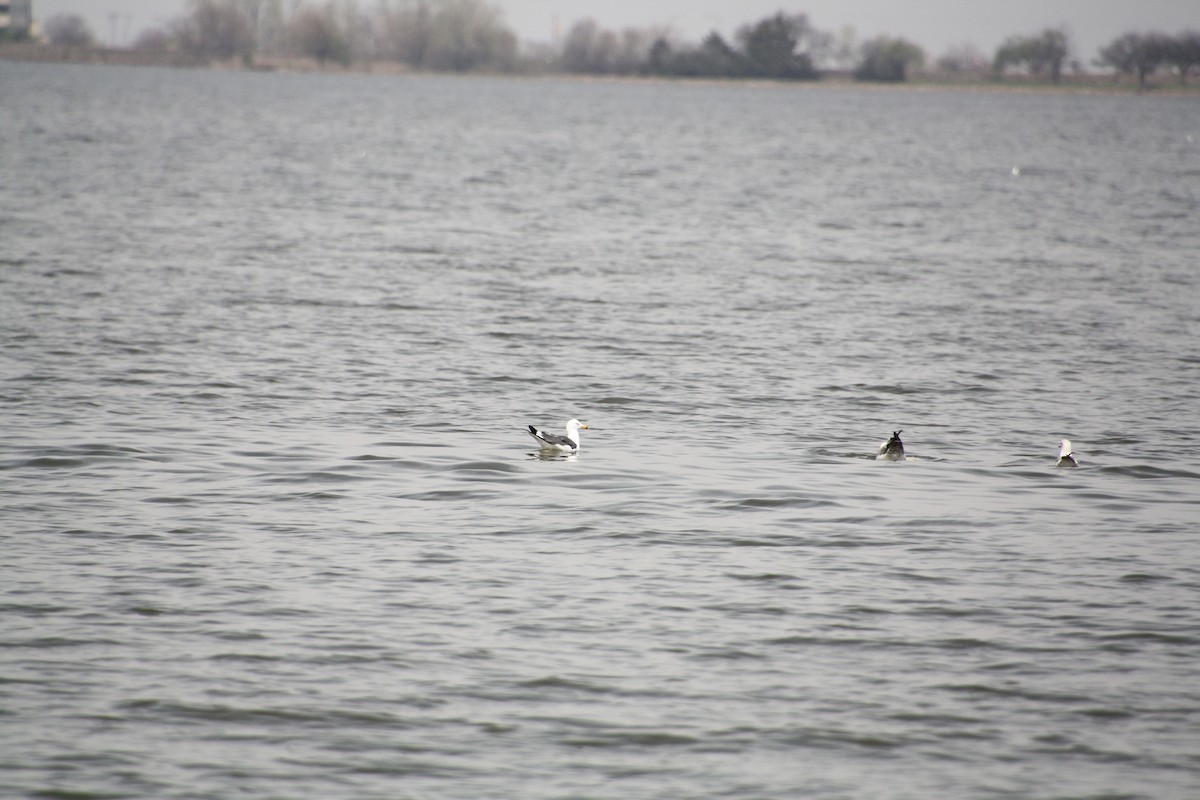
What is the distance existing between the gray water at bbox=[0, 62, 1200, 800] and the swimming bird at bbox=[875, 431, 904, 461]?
0.48 meters

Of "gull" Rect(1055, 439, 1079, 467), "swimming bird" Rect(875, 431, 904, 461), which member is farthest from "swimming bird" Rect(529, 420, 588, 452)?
"gull" Rect(1055, 439, 1079, 467)

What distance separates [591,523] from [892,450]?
4211mm

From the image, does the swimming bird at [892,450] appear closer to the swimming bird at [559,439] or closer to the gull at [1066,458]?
the gull at [1066,458]

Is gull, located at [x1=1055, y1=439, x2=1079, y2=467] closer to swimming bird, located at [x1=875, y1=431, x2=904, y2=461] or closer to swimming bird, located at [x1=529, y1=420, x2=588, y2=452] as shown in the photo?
swimming bird, located at [x1=875, y1=431, x2=904, y2=461]

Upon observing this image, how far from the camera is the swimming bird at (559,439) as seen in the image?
16.3 m

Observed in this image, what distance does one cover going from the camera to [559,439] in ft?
53.8

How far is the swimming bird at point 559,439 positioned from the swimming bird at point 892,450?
3460 millimetres

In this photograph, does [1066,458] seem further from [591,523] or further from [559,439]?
[591,523]

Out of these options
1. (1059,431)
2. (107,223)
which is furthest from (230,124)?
(1059,431)

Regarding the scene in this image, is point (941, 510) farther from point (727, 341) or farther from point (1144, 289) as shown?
point (1144, 289)

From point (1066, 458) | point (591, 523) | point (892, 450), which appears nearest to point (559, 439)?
point (591, 523)

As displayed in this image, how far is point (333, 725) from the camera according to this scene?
961 cm

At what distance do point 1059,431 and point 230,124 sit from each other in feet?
262

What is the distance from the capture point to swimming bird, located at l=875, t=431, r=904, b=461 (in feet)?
54.3
